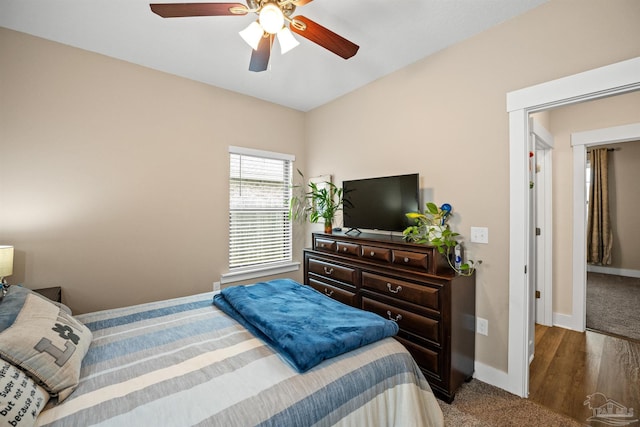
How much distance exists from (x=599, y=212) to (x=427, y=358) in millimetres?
5786

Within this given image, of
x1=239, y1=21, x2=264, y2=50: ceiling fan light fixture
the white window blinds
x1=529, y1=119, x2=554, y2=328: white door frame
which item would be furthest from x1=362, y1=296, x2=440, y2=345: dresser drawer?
x1=239, y1=21, x2=264, y2=50: ceiling fan light fixture

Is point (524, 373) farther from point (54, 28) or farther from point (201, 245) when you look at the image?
point (54, 28)

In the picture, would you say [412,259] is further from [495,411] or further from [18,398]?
[18,398]

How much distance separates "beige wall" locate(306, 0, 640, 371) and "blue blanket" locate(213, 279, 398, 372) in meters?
1.22

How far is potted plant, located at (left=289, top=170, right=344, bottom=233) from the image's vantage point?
3.28 m

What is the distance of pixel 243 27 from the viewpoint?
213 centimetres

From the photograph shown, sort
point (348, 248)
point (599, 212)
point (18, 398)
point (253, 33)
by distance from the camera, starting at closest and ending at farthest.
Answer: point (18, 398), point (253, 33), point (348, 248), point (599, 212)

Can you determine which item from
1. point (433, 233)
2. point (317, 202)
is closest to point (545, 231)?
point (433, 233)

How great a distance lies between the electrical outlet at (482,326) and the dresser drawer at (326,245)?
1411 mm

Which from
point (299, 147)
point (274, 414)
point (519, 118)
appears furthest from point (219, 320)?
point (299, 147)

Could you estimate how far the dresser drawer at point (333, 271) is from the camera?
2546 millimetres

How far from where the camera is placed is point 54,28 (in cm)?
212

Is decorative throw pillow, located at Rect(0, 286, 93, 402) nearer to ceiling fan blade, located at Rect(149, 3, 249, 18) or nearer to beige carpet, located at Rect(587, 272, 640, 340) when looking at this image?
ceiling fan blade, located at Rect(149, 3, 249, 18)

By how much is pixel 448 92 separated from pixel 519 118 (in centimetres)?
64
